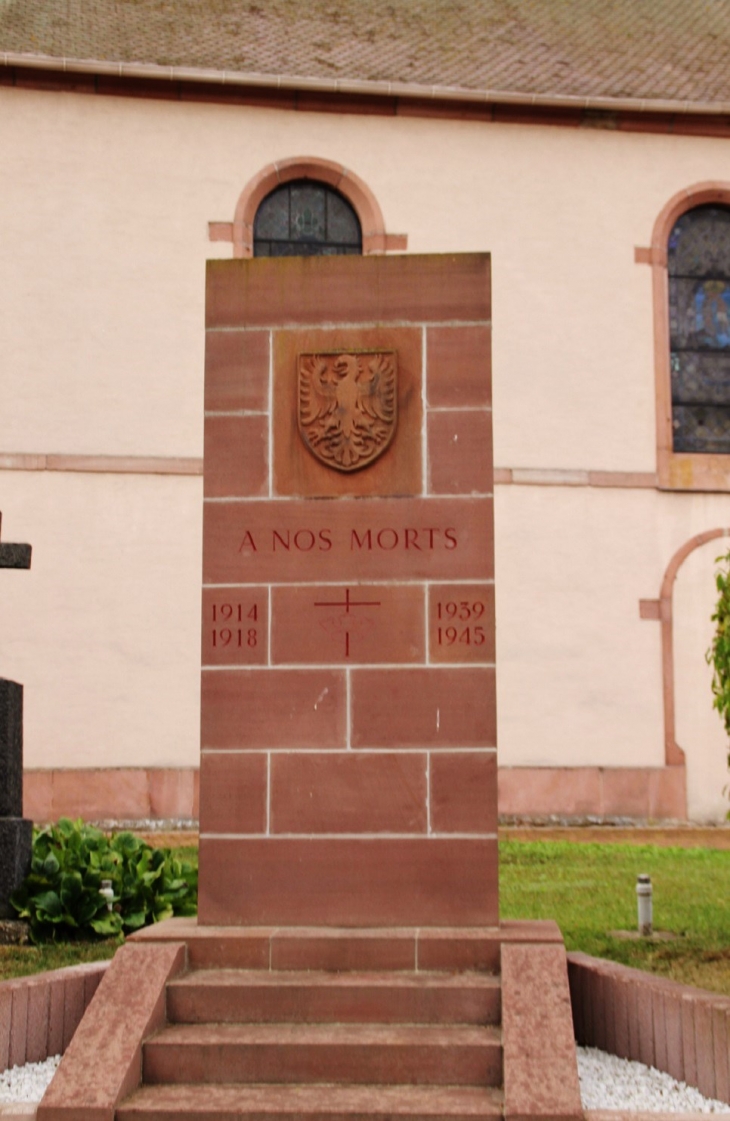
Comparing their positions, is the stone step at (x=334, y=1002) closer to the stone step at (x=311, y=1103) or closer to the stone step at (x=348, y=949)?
the stone step at (x=348, y=949)

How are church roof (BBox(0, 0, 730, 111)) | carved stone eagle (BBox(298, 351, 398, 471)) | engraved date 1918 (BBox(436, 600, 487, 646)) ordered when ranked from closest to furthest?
engraved date 1918 (BBox(436, 600, 487, 646)) → carved stone eagle (BBox(298, 351, 398, 471)) → church roof (BBox(0, 0, 730, 111))

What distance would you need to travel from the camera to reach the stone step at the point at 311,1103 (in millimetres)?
5566

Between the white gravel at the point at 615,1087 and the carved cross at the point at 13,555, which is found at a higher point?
the carved cross at the point at 13,555

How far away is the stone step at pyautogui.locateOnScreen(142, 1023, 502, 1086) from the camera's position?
6.02m

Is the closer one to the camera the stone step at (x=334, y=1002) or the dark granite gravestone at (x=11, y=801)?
the stone step at (x=334, y=1002)

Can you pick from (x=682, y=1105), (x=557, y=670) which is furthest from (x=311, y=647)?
(x=557, y=670)

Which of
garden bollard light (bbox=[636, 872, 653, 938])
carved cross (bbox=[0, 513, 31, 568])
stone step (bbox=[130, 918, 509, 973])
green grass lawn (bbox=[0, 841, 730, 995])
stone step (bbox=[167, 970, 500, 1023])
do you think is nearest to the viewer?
stone step (bbox=[167, 970, 500, 1023])

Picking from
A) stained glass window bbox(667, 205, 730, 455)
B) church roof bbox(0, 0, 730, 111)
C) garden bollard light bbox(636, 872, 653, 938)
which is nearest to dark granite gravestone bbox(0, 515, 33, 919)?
garden bollard light bbox(636, 872, 653, 938)

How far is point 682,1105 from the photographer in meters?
5.90

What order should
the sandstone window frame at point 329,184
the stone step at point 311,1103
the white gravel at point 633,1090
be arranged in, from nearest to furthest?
1. the stone step at point 311,1103
2. the white gravel at point 633,1090
3. the sandstone window frame at point 329,184

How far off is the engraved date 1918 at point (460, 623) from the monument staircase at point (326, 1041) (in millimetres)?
1501

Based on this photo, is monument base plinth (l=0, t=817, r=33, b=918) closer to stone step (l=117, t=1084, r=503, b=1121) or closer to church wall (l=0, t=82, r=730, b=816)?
stone step (l=117, t=1084, r=503, b=1121)

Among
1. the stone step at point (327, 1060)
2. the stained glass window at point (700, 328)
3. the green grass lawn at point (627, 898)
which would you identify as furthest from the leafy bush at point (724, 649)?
the stained glass window at point (700, 328)

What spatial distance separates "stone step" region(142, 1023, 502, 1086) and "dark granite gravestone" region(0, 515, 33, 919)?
2638 mm
